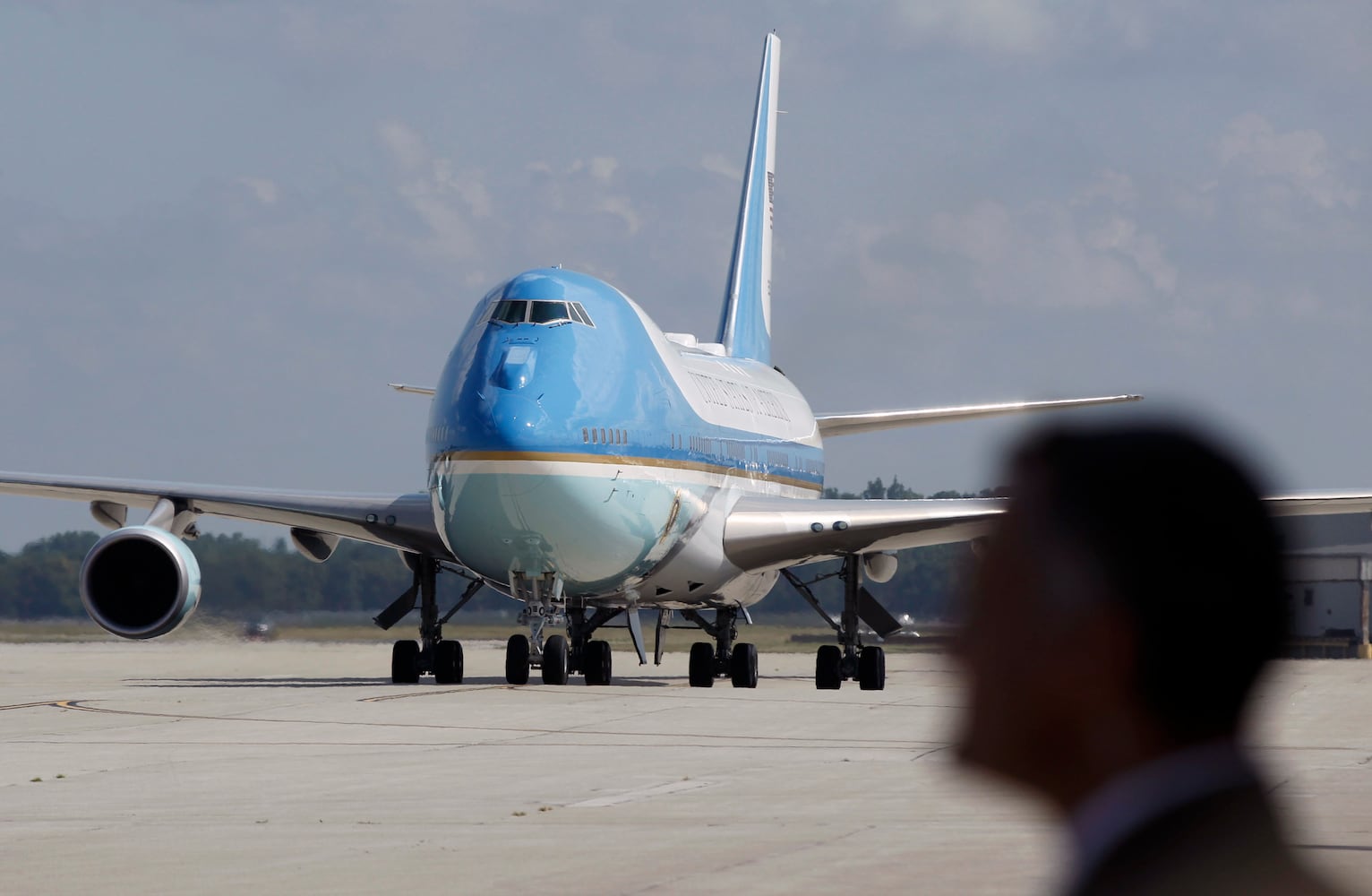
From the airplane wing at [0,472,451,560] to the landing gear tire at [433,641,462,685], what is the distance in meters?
1.20

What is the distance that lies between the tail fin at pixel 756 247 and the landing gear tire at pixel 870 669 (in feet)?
29.6

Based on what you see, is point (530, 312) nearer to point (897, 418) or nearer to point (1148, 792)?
point (897, 418)

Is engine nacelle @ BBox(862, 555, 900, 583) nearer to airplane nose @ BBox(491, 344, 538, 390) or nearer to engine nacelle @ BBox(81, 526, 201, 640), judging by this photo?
airplane nose @ BBox(491, 344, 538, 390)

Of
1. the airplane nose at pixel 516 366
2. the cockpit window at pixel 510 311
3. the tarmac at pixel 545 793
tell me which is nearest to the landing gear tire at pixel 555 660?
the tarmac at pixel 545 793

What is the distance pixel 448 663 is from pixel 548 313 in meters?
5.40

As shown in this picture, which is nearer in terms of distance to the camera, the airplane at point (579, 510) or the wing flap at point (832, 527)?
the airplane at point (579, 510)

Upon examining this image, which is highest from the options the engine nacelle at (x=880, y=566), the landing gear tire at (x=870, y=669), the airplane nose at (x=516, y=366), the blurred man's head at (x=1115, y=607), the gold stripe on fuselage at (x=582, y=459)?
the airplane nose at (x=516, y=366)

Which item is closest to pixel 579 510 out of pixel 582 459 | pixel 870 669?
pixel 582 459

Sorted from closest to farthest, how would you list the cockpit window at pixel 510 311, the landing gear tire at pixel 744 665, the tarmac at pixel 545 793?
the tarmac at pixel 545 793 < the cockpit window at pixel 510 311 < the landing gear tire at pixel 744 665

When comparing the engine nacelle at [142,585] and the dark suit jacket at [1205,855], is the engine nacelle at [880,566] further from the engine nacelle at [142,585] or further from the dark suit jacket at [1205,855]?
the dark suit jacket at [1205,855]

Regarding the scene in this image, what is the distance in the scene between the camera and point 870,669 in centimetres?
2530

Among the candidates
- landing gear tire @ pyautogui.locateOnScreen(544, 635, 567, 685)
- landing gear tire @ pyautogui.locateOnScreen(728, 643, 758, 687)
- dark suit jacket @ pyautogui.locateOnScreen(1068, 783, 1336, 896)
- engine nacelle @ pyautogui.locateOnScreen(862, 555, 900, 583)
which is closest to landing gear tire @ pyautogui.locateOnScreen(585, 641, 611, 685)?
landing gear tire @ pyautogui.locateOnScreen(544, 635, 567, 685)

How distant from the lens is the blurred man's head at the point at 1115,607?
185 centimetres

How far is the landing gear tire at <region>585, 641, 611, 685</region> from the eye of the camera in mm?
24703
